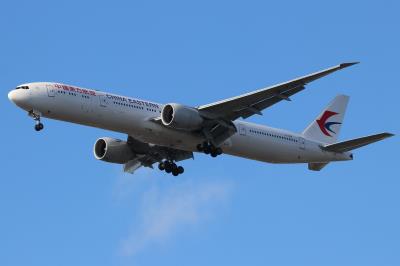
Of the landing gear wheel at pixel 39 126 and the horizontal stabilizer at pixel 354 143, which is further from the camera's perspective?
the horizontal stabilizer at pixel 354 143

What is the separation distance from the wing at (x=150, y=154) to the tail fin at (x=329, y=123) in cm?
845

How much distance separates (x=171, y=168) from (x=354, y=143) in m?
11.7

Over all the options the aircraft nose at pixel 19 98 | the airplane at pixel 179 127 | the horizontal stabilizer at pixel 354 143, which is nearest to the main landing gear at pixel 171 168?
the airplane at pixel 179 127

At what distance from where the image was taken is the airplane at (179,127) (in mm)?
53094

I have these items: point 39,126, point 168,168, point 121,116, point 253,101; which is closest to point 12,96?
point 39,126

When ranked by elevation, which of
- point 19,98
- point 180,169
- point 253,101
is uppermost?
point 19,98

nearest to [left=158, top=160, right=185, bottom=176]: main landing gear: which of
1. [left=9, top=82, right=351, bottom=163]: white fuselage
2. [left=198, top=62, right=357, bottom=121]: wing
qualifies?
[left=9, top=82, right=351, bottom=163]: white fuselage

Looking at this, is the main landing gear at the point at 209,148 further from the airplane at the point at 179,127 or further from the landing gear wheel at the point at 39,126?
the landing gear wheel at the point at 39,126

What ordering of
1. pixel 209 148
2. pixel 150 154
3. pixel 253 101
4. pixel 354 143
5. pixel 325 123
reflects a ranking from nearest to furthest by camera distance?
1. pixel 253 101
2. pixel 209 148
3. pixel 354 143
4. pixel 150 154
5. pixel 325 123

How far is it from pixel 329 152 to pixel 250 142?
6260mm

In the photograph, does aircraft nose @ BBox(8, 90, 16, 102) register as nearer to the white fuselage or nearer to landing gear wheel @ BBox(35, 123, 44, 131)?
the white fuselage

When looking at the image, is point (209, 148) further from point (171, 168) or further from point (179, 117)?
point (171, 168)

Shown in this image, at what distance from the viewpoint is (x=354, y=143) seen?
59375 millimetres

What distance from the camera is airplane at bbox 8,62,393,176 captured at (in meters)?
53.1
